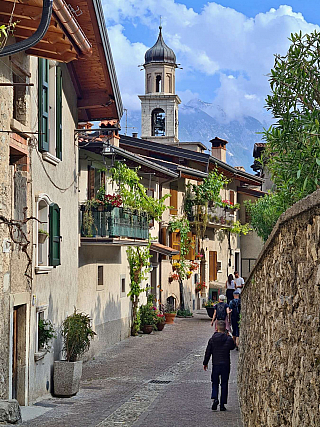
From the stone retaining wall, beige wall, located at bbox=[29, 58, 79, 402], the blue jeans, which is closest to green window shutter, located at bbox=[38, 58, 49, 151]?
beige wall, located at bbox=[29, 58, 79, 402]

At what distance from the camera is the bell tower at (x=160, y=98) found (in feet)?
180

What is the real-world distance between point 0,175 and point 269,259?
4931 mm

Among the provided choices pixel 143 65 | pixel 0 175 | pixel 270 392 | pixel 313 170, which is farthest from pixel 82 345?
pixel 143 65

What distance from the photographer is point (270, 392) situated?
6.41 metres

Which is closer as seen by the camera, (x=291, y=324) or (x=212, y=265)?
(x=291, y=324)

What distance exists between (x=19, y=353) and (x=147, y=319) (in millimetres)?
13602

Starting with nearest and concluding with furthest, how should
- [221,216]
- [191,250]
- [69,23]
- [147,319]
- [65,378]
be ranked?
[69,23]
[65,378]
[147,319]
[191,250]
[221,216]

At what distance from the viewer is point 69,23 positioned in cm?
1058

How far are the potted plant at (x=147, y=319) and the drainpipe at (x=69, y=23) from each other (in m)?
14.7

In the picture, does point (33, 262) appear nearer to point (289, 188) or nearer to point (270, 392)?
point (289, 188)

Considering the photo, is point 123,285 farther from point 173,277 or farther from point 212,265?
point 212,265

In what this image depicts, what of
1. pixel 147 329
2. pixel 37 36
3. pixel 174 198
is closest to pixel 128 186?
pixel 147 329

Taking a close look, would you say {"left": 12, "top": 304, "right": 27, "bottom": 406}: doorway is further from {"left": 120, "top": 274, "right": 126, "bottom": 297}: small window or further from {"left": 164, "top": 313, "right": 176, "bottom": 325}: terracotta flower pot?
{"left": 164, "top": 313, "right": 176, "bottom": 325}: terracotta flower pot

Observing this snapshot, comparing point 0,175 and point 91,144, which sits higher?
point 91,144
